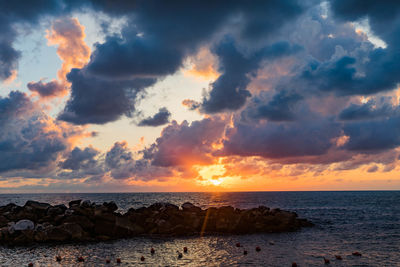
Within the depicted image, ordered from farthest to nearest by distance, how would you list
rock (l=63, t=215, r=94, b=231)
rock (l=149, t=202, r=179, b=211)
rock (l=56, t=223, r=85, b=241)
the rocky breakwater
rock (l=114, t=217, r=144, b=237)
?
1. rock (l=149, t=202, r=179, b=211)
2. rock (l=114, t=217, r=144, b=237)
3. rock (l=63, t=215, r=94, b=231)
4. rock (l=56, t=223, r=85, b=241)
5. the rocky breakwater

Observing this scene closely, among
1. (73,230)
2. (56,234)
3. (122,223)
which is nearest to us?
(56,234)

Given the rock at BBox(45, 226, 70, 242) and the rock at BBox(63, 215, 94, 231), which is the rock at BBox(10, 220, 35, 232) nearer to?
the rock at BBox(45, 226, 70, 242)

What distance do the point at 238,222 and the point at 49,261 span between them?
26.4 m

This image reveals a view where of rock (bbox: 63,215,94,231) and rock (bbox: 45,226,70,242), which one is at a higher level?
rock (bbox: 63,215,94,231)

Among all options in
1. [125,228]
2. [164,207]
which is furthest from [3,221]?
[164,207]

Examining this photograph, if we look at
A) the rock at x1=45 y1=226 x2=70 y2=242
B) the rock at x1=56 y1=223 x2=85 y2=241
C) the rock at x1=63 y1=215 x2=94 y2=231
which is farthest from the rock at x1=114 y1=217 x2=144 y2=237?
the rock at x1=45 y1=226 x2=70 y2=242

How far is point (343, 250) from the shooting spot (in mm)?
35906

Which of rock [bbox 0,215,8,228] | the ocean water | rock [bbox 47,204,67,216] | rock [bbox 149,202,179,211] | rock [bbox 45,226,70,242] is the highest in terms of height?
rock [bbox 149,202,179,211]

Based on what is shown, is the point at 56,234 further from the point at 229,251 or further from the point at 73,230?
the point at 229,251

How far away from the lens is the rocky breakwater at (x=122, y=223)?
40.7 metres

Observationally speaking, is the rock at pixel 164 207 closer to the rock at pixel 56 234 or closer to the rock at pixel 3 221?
the rock at pixel 56 234

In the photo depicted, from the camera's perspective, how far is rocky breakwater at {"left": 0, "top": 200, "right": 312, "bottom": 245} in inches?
1602

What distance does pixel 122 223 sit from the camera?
4559 cm

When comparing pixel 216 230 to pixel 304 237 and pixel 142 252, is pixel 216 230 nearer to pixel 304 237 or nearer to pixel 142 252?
pixel 304 237
